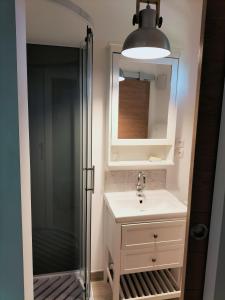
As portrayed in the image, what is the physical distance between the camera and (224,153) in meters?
0.79

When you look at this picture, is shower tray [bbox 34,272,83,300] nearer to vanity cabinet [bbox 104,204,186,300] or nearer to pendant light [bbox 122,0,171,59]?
vanity cabinet [bbox 104,204,186,300]

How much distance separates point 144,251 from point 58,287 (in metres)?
0.83

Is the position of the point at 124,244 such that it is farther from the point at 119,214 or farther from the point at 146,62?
the point at 146,62

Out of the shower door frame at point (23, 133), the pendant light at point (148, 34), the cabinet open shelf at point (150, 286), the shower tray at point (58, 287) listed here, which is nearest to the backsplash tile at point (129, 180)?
the cabinet open shelf at point (150, 286)

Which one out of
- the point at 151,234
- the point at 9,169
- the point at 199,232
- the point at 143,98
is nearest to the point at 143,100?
the point at 143,98

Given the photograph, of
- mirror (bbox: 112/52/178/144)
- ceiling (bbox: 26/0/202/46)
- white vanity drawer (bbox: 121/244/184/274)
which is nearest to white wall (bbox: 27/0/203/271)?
ceiling (bbox: 26/0/202/46)

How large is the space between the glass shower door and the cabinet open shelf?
0.24 meters

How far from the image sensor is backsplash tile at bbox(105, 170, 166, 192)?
7.04 feet

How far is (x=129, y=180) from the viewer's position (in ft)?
7.18

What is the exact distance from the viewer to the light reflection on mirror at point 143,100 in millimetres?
2045

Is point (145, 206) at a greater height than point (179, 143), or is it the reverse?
point (179, 143)

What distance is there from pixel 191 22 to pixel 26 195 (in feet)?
6.29

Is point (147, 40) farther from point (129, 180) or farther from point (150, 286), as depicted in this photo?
point (150, 286)

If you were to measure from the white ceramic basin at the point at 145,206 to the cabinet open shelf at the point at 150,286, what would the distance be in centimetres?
64
